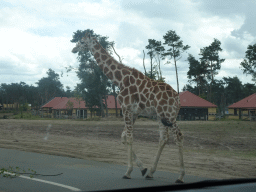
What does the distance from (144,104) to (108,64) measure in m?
1.54

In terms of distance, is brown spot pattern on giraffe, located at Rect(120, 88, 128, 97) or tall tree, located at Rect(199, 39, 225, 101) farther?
tall tree, located at Rect(199, 39, 225, 101)

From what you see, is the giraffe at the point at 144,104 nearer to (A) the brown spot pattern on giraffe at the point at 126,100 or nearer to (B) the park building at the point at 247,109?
(A) the brown spot pattern on giraffe at the point at 126,100

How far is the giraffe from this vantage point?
5402 millimetres

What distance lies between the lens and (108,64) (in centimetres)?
680

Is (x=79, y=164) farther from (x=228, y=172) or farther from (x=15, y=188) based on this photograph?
(x=228, y=172)

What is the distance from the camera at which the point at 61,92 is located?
305 ft

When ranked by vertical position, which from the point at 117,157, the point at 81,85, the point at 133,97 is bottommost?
the point at 117,157

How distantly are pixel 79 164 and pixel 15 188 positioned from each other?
8.84 ft

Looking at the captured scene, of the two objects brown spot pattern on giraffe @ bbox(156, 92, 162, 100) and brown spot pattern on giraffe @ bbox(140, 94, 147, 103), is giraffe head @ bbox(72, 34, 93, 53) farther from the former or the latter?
brown spot pattern on giraffe @ bbox(156, 92, 162, 100)

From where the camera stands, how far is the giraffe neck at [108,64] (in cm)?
647

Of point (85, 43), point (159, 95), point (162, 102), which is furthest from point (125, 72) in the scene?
point (85, 43)

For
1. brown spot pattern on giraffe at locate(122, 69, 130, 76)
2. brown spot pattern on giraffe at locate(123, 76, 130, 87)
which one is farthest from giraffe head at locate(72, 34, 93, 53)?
brown spot pattern on giraffe at locate(123, 76, 130, 87)

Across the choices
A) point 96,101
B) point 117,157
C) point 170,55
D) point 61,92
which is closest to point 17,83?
point 61,92

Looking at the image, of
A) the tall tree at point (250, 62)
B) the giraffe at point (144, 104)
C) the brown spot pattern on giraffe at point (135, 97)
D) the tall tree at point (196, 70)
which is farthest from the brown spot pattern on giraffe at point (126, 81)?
the tall tree at point (196, 70)
